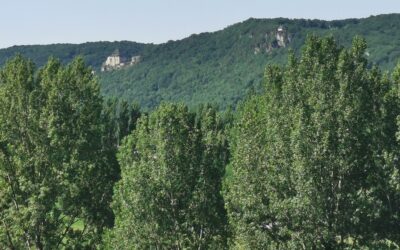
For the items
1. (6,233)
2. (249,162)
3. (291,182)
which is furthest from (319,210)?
(6,233)

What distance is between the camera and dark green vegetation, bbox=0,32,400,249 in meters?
35.8

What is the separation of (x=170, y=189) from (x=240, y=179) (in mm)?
4544

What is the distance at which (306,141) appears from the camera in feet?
117

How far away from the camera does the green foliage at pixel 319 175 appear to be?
35.7 metres

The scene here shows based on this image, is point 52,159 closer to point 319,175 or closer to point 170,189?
point 170,189

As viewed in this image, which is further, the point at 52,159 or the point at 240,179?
the point at 52,159

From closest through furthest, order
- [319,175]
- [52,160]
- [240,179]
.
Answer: [319,175], [240,179], [52,160]

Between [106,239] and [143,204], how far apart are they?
16.9 feet

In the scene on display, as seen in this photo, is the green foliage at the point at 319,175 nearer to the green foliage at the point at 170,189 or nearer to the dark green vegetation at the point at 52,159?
the green foliage at the point at 170,189

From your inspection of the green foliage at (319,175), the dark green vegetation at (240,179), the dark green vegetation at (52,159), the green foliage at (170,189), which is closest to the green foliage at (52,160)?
the dark green vegetation at (52,159)

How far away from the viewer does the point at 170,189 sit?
3678 centimetres

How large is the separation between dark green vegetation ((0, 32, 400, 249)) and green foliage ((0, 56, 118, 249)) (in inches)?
4.6

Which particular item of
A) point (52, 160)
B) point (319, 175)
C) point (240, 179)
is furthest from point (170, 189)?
point (319, 175)

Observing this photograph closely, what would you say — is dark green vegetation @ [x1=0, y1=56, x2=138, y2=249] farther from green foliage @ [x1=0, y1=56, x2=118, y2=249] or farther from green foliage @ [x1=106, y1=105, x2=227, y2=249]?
green foliage @ [x1=106, y1=105, x2=227, y2=249]
